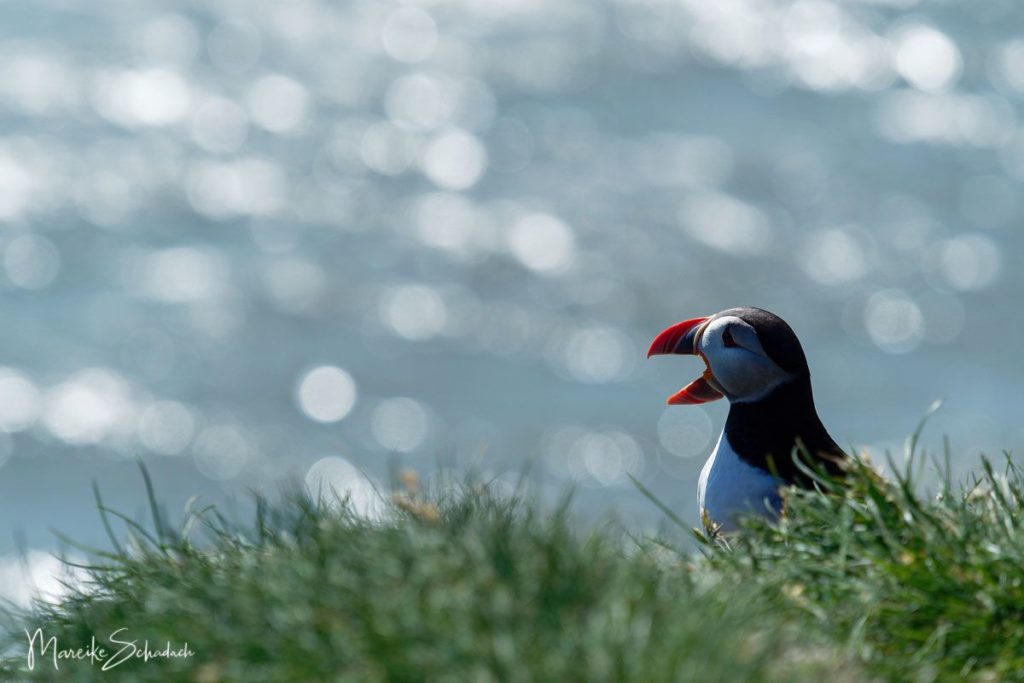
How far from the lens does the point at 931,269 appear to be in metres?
25.4

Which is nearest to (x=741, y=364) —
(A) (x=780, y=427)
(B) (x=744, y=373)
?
A: (B) (x=744, y=373)

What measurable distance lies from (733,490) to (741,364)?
1.57ft

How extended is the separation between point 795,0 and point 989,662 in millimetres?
29229

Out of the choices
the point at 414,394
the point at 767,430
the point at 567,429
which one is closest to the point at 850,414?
the point at 567,429

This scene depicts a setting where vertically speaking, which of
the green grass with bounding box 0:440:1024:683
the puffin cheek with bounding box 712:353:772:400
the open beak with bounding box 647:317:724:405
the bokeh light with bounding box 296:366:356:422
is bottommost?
the green grass with bounding box 0:440:1024:683

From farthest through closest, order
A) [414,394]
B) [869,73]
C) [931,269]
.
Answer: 1. [869,73]
2. [931,269]
3. [414,394]

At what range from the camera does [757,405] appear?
4.99 meters

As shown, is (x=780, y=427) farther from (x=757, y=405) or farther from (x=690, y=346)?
(x=690, y=346)

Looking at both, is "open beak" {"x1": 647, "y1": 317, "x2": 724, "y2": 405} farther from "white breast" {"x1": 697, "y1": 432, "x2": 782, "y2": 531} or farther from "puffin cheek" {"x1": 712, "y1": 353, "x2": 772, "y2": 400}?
"white breast" {"x1": 697, "y1": 432, "x2": 782, "y2": 531}

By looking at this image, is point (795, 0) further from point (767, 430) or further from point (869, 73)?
point (767, 430)

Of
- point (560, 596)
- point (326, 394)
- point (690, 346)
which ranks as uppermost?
point (326, 394)

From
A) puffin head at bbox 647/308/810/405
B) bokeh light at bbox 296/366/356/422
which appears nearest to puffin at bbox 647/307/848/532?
puffin head at bbox 647/308/810/405

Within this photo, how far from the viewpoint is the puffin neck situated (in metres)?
4.85

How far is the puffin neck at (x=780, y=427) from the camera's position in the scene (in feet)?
15.9
